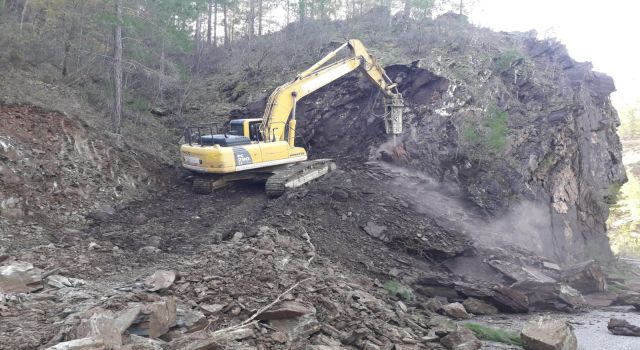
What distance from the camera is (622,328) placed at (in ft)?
27.7

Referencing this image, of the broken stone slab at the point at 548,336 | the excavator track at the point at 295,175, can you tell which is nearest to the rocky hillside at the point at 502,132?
the excavator track at the point at 295,175

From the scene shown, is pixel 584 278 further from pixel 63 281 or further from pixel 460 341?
pixel 63 281

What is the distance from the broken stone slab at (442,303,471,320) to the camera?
336 inches

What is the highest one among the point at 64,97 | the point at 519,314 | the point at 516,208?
the point at 64,97

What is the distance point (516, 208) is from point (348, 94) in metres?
7.02

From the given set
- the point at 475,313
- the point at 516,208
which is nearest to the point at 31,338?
the point at 475,313

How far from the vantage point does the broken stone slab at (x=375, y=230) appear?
10.9m

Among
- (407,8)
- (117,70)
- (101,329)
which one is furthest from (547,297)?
(407,8)

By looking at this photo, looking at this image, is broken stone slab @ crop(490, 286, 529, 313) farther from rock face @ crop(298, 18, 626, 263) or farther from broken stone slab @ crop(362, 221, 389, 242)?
rock face @ crop(298, 18, 626, 263)

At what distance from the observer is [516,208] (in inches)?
546

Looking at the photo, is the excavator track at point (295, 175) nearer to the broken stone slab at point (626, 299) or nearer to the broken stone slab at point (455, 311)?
the broken stone slab at point (455, 311)

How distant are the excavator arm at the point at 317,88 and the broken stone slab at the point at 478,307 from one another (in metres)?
6.54

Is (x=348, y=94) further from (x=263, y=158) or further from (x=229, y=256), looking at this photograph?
(x=229, y=256)

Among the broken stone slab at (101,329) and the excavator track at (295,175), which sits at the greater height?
the excavator track at (295,175)
